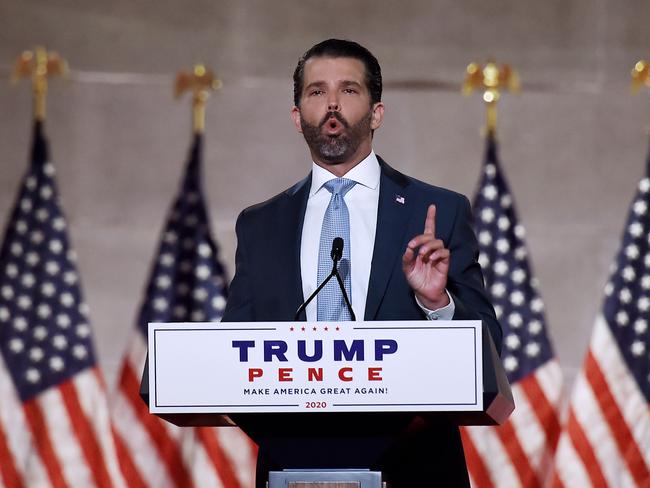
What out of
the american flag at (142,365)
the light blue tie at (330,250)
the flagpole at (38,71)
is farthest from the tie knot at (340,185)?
the flagpole at (38,71)

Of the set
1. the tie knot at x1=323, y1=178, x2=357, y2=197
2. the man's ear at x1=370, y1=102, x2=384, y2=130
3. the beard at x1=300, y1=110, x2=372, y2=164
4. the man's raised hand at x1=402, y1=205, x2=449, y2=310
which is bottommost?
the man's raised hand at x1=402, y1=205, x2=449, y2=310

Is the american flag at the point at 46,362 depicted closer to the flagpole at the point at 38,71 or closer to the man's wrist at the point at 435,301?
the flagpole at the point at 38,71

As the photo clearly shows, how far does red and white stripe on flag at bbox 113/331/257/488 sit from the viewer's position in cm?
572

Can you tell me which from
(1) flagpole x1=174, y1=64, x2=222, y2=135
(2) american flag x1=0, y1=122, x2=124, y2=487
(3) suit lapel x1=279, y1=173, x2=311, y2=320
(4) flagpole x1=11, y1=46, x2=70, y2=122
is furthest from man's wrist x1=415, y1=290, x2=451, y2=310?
(4) flagpole x1=11, y1=46, x2=70, y2=122

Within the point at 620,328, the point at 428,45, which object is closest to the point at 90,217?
the point at 428,45

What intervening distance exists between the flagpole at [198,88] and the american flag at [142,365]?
0.19 metres

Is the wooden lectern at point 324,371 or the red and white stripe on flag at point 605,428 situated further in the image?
the red and white stripe on flag at point 605,428

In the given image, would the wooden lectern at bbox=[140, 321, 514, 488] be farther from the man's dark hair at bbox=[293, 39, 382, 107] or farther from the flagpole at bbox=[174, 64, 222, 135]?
the flagpole at bbox=[174, 64, 222, 135]

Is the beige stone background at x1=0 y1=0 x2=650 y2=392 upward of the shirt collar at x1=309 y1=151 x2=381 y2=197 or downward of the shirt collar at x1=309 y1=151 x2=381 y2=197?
upward

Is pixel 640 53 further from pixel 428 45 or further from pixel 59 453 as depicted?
pixel 59 453

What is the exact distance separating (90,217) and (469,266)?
3834 mm

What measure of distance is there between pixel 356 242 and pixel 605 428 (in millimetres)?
3538

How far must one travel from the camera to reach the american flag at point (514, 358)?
5.69 meters

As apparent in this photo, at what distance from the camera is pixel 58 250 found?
19.3 feet
